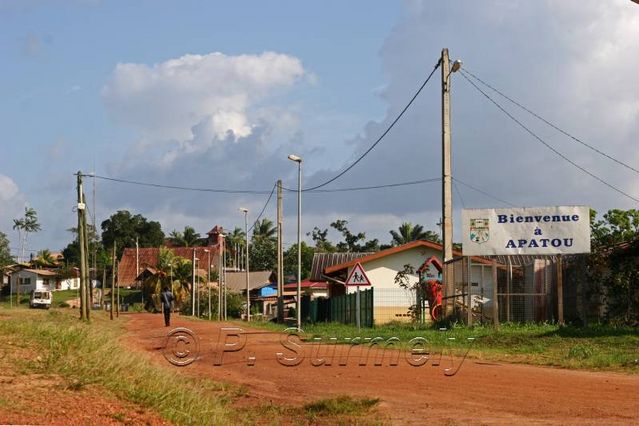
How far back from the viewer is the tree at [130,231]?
388ft

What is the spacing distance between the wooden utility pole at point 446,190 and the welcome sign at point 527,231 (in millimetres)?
607

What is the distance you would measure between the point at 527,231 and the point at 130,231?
96635 millimetres

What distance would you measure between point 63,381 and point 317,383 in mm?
5639

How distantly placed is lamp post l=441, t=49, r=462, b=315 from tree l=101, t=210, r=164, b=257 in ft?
305

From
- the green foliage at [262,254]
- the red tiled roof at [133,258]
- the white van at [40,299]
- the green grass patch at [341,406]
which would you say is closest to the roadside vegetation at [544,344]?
the green grass patch at [341,406]

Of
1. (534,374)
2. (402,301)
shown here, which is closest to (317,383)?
(534,374)

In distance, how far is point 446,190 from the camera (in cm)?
2795

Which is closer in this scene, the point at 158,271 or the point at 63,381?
the point at 63,381

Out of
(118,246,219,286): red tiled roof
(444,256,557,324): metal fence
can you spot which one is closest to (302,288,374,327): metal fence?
(444,256,557,324): metal fence

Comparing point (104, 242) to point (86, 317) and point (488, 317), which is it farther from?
point (488, 317)

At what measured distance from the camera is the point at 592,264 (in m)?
26.9

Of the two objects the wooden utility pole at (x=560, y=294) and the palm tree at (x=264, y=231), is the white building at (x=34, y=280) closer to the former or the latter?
the palm tree at (x=264, y=231)

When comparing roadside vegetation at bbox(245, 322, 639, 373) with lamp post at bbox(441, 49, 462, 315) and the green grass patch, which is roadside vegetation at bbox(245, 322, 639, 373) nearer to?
lamp post at bbox(441, 49, 462, 315)

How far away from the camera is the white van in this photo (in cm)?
7393
